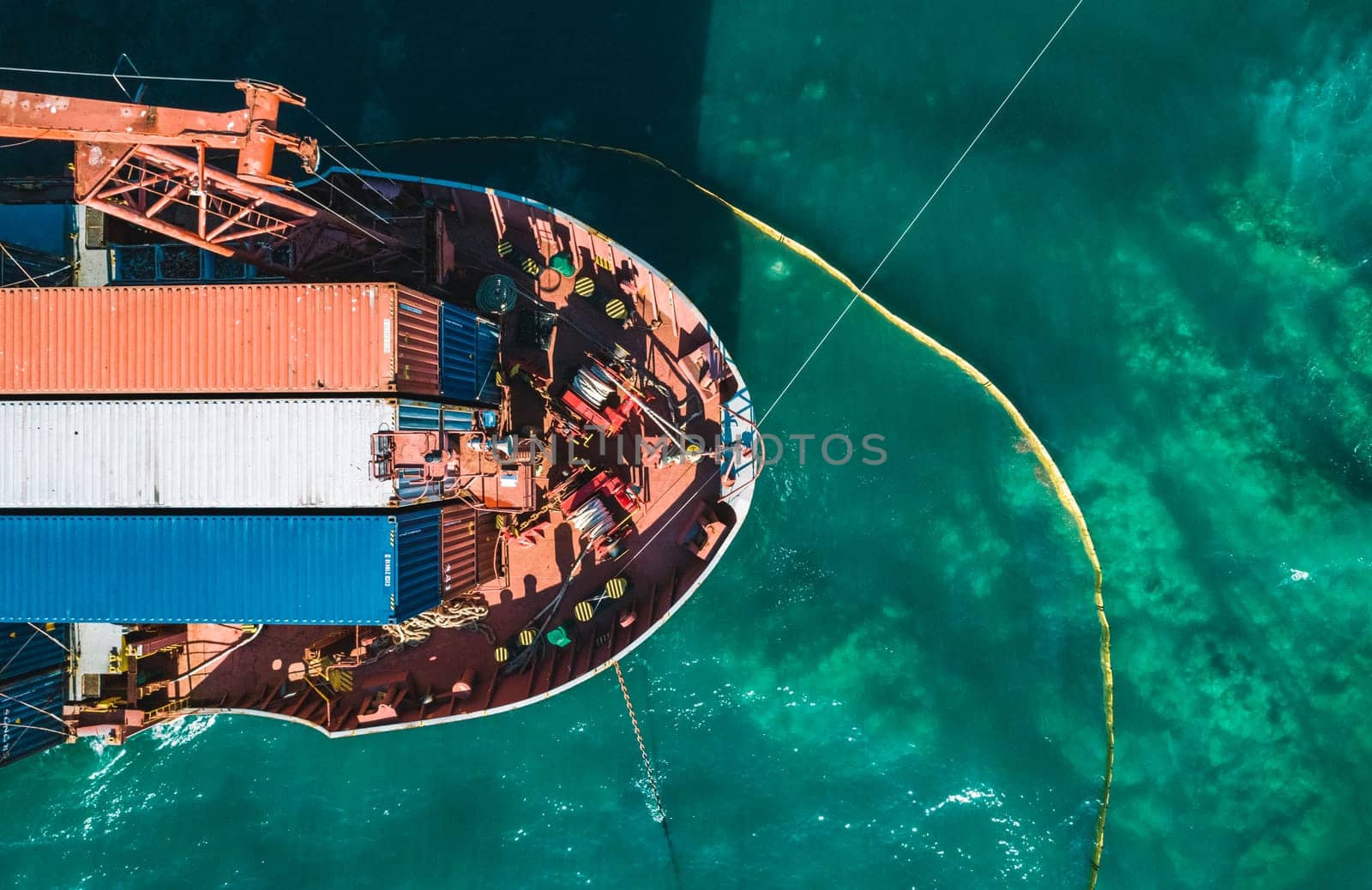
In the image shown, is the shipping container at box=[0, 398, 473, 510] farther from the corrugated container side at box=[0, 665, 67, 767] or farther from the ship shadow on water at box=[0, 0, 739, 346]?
the ship shadow on water at box=[0, 0, 739, 346]

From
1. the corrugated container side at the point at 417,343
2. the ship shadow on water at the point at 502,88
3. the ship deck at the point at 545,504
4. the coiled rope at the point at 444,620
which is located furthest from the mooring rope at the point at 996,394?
the coiled rope at the point at 444,620

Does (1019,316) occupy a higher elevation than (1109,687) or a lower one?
higher

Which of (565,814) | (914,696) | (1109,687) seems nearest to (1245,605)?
(1109,687)

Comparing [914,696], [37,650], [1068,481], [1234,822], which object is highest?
[1068,481]

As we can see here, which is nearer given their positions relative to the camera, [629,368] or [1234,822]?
[629,368]

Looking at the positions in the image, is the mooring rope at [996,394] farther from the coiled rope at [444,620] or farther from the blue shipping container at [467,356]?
the coiled rope at [444,620]

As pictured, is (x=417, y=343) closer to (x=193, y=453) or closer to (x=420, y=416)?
(x=420, y=416)

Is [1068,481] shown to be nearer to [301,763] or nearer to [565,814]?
[565,814]

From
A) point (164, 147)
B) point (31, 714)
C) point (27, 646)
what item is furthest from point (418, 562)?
point (31, 714)
